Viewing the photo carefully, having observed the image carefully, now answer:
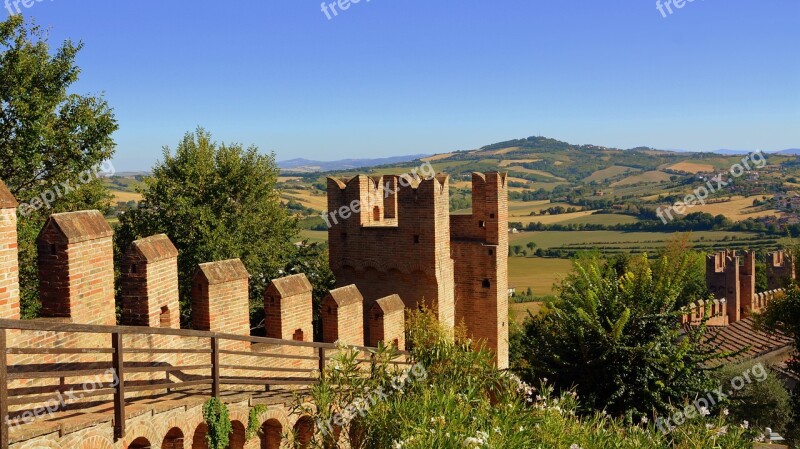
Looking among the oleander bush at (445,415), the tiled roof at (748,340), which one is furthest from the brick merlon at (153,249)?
the tiled roof at (748,340)

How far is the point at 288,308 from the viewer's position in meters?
10.2

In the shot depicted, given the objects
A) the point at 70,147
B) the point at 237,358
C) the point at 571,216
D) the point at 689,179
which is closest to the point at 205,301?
the point at 237,358

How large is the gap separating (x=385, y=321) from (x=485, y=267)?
464 cm

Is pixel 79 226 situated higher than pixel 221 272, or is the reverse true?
pixel 79 226

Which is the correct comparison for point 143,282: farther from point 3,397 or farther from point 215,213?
point 215,213

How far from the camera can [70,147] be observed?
767 inches

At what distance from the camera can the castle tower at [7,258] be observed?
5.96m

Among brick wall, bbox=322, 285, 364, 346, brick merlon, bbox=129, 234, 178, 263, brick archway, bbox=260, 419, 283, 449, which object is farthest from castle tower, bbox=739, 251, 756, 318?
brick merlon, bbox=129, 234, 178, 263

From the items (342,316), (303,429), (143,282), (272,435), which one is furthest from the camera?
(342,316)

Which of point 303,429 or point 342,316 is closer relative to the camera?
point 303,429

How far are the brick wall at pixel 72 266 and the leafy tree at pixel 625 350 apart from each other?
8124mm

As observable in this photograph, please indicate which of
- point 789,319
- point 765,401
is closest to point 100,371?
point 765,401

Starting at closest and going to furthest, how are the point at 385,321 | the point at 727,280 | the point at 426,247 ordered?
the point at 385,321 → the point at 426,247 → the point at 727,280

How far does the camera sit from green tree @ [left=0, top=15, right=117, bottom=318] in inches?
701
